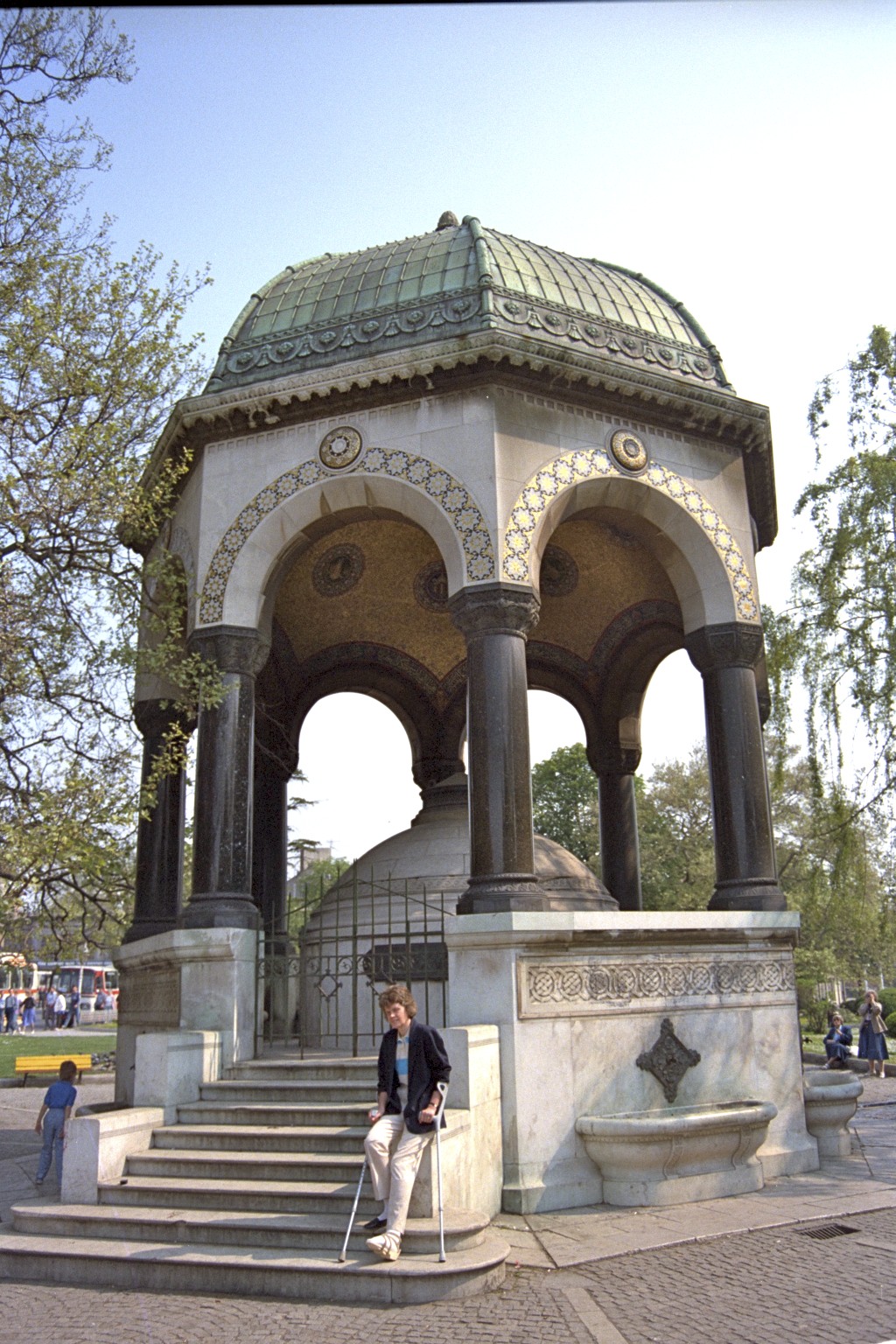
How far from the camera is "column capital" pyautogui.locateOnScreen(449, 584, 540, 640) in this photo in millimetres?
9812

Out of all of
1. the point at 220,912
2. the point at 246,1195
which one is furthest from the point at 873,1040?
the point at 246,1195

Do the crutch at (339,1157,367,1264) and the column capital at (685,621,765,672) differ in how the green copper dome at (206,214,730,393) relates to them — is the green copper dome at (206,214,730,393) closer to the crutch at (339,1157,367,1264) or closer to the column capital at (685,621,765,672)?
the column capital at (685,621,765,672)

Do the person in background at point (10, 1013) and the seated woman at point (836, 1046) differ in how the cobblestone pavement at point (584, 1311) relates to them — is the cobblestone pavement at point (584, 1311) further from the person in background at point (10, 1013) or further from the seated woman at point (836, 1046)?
the person in background at point (10, 1013)

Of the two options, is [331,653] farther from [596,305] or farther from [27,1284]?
[27,1284]

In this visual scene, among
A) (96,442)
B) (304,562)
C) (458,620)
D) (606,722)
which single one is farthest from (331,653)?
(96,442)

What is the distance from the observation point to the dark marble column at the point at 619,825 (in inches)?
580

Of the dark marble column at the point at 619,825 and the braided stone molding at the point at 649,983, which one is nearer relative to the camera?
the braided stone molding at the point at 649,983

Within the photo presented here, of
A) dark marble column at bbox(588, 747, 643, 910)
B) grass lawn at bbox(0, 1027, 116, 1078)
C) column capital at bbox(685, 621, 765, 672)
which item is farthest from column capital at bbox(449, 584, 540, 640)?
grass lawn at bbox(0, 1027, 116, 1078)

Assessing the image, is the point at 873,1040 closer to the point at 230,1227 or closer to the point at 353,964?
the point at 353,964

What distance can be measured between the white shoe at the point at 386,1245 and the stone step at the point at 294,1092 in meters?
2.00

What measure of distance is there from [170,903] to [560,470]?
20.9 ft

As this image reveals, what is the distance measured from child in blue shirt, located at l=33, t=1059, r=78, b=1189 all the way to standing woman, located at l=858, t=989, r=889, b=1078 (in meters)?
15.6

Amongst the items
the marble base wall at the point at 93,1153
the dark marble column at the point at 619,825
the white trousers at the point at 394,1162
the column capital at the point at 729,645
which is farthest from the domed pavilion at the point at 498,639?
the dark marble column at the point at 619,825

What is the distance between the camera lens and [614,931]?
9039 millimetres
